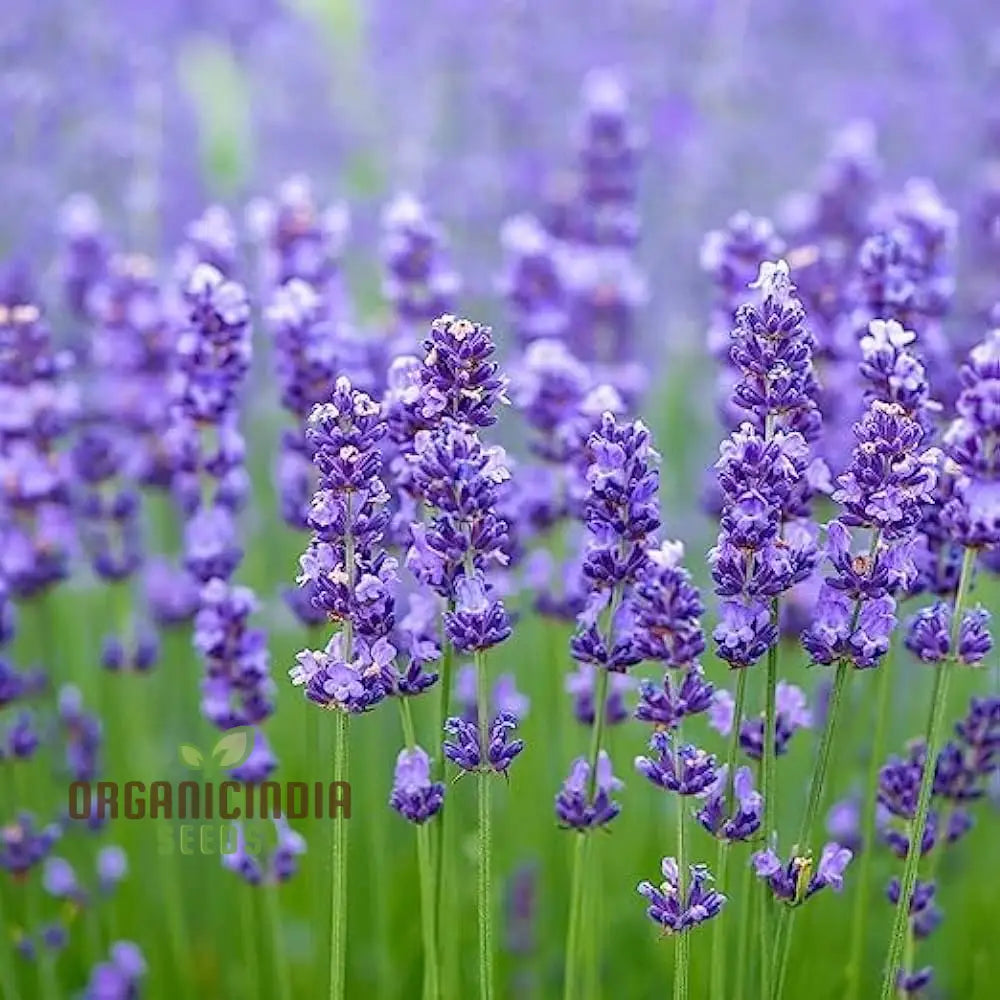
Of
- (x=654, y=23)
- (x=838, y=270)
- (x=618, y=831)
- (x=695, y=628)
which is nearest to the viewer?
(x=695, y=628)

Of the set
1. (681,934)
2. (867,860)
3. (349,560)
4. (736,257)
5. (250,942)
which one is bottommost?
(250,942)

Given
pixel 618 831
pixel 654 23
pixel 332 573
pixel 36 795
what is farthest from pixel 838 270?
pixel 654 23

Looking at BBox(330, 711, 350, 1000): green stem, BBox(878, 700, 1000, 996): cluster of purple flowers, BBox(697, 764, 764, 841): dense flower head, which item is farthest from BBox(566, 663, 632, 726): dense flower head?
BBox(330, 711, 350, 1000): green stem

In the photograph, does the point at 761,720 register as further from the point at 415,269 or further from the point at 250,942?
the point at 415,269

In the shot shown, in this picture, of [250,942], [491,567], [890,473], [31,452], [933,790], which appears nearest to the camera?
[890,473]

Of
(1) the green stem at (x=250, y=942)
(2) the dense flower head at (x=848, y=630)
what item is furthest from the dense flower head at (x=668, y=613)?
(1) the green stem at (x=250, y=942)

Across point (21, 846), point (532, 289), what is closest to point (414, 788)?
point (21, 846)

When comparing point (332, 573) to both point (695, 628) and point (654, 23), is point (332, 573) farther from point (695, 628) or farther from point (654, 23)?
point (654, 23)
